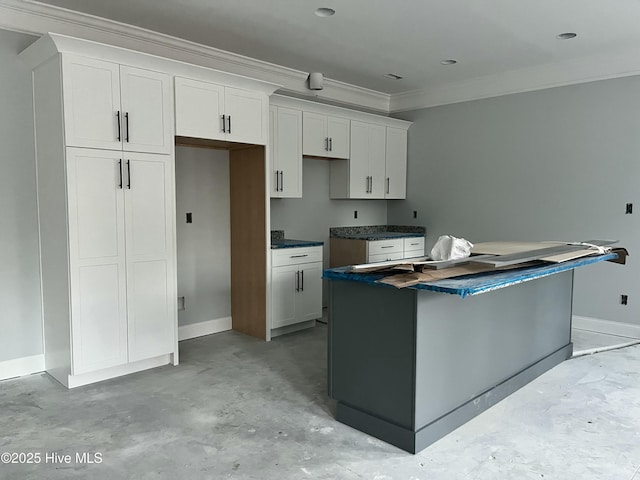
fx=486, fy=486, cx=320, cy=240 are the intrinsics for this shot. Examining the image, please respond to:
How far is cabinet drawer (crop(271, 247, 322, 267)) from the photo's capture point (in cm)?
453

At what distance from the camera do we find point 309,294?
4.88 metres

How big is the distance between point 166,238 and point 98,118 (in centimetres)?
97

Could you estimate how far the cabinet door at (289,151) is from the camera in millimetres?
4738

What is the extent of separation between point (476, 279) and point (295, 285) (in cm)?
250

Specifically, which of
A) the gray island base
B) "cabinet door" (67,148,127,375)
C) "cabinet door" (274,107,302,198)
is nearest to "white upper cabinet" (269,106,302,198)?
"cabinet door" (274,107,302,198)

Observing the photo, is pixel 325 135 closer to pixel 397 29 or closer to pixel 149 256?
pixel 397 29

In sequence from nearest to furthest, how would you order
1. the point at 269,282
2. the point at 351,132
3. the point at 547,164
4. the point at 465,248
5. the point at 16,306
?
the point at 465,248 → the point at 16,306 → the point at 269,282 → the point at 547,164 → the point at 351,132

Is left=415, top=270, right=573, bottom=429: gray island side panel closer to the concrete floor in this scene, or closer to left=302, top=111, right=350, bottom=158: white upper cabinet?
the concrete floor

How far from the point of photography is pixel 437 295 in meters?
2.57

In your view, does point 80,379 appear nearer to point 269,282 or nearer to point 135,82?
point 269,282

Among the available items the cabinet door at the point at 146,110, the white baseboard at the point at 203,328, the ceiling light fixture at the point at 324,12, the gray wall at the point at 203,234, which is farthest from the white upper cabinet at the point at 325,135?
the white baseboard at the point at 203,328

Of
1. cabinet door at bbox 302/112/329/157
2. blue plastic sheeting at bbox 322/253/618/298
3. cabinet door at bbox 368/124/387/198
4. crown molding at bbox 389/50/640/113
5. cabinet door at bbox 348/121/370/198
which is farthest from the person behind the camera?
cabinet door at bbox 368/124/387/198

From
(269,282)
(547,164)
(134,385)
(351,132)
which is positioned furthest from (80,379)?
(547,164)

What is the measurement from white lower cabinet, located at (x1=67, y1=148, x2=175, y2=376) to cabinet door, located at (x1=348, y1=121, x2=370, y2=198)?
246 cm
